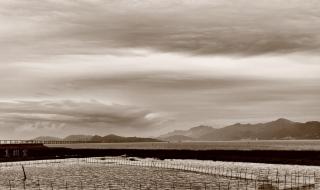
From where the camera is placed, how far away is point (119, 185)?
8000 centimetres

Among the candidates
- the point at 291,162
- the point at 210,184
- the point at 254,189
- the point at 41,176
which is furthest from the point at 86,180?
the point at 291,162

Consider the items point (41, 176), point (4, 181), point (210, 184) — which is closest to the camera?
point (210, 184)

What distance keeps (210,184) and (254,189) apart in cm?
1092

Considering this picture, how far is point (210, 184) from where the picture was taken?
79.9 m

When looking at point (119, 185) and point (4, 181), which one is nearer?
point (119, 185)

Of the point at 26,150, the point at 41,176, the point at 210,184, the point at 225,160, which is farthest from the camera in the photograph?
the point at 26,150

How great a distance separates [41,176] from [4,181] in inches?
437

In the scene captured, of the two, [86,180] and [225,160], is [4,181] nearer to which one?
[86,180]

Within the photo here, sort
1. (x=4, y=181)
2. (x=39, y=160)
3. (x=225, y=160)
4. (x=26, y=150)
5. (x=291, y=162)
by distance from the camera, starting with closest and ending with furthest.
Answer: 1. (x=4, y=181)
2. (x=291, y=162)
3. (x=225, y=160)
4. (x=39, y=160)
5. (x=26, y=150)

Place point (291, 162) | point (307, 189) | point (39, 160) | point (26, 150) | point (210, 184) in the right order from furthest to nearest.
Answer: point (26, 150) → point (39, 160) → point (291, 162) → point (210, 184) → point (307, 189)

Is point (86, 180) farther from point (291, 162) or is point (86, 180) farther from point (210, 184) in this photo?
point (291, 162)

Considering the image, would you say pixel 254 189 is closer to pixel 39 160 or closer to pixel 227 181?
pixel 227 181

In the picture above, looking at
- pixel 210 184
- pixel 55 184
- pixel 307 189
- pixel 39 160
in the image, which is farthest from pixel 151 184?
pixel 39 160

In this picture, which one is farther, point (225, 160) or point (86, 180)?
point (225, 160)
